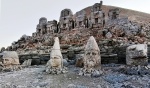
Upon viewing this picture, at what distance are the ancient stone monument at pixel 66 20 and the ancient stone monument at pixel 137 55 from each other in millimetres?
12989

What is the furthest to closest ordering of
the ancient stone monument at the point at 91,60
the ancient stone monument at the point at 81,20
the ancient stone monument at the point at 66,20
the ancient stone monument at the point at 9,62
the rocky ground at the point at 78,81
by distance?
the ancient stone monument at the point at 66,20 → the ancient stone monument at the point at 81,20 → the ancient stone monument at the point at 9,62 → the ancient stone monument at the point at 91,60 → the rocky ground at the point at 78,81

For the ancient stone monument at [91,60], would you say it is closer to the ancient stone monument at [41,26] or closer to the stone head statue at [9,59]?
the stone head statue at [9,59]

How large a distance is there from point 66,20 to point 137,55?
14050 millimetres

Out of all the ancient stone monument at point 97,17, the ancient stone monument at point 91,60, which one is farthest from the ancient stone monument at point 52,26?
the ancient stone monument at point 91,60

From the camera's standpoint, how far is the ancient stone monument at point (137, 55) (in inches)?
408

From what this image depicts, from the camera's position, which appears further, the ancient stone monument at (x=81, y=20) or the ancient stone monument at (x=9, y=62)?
the ancient stone monument at (x=81, y=20)

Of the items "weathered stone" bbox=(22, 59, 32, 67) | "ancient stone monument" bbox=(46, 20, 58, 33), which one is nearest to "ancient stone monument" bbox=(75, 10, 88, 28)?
"ancient stone monument" bbox=(46, 20, 58, 33)

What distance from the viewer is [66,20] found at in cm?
2366

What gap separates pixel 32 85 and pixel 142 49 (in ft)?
16.7

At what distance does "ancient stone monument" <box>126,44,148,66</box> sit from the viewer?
Answer: 10.4 meters

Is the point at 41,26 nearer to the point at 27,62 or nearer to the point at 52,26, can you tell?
the point at 52,26

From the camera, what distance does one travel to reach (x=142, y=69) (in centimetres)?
1002

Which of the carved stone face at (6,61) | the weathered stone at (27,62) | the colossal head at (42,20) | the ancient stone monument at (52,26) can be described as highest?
the colossal head at (42,20)

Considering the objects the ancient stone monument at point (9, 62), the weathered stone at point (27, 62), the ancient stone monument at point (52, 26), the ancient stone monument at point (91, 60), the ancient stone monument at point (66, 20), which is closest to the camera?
the ancient stone monument at point (91, 60)
